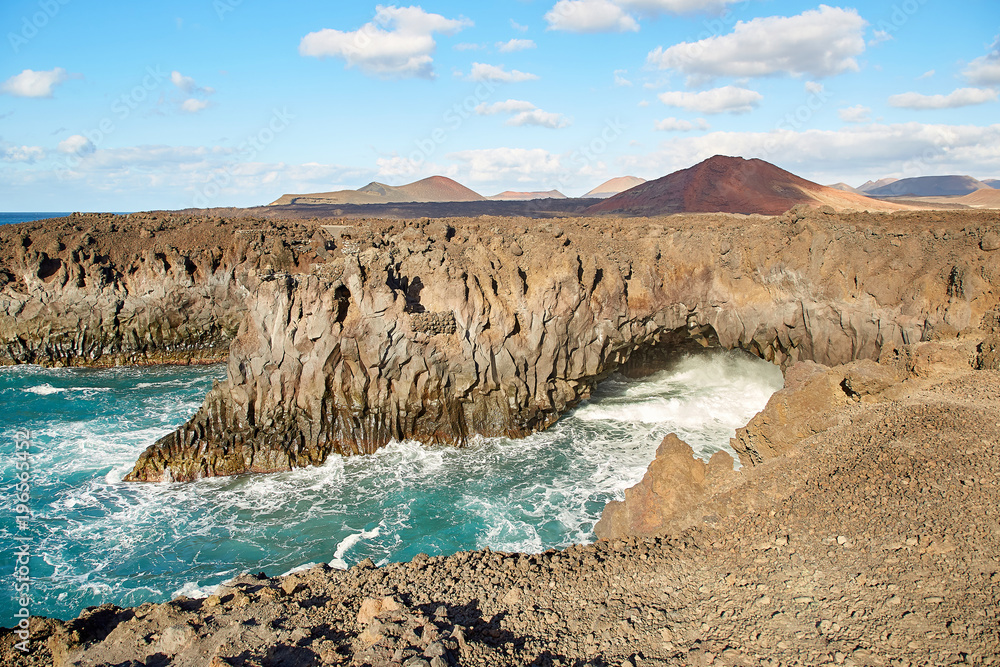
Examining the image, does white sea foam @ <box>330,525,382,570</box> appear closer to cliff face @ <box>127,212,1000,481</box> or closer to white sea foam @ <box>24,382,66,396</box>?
cliff face @ <box>127,212,1000,481</box>

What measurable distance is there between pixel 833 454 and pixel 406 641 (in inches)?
283

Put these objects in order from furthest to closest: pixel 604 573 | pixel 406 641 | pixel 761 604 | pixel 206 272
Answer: pixel 206 272
pixel 604 573
pixel 761 604
pixel 406 641

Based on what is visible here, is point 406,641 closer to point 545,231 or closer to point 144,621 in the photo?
point 144,621

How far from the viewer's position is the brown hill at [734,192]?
55031 mm

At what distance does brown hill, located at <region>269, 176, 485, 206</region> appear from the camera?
357 ft

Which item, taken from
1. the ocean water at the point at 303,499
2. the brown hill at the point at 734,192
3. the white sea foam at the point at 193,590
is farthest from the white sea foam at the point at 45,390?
the brown hill at the point at 734,192

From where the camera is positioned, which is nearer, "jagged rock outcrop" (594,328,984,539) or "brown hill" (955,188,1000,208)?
"jagged rock outcrop" (594,328,984,539)

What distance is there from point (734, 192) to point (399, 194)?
77702 millimetres

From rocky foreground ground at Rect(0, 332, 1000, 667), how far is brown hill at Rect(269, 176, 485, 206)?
102 meters

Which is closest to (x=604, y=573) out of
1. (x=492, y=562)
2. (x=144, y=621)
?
(x=492, y=562)

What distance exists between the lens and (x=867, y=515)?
7918 millimetres

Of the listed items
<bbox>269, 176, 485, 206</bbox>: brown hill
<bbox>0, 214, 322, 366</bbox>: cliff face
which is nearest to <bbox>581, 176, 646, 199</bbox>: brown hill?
<bbox>269, 176, 485, 206</bbox>: brown hill

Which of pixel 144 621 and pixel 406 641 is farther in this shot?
pixel 144 621

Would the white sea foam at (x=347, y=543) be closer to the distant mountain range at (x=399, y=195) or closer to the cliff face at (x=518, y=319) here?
the cliff face at (x=518, y=319)
